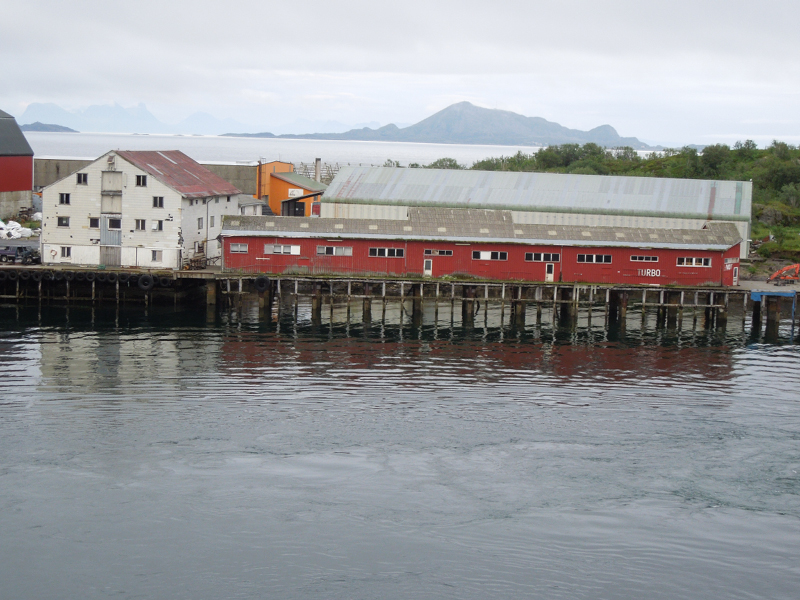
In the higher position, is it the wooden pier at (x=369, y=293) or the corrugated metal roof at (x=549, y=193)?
the corrugated metal roof at (x=549, y=193)

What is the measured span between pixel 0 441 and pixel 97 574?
10849 millimetres

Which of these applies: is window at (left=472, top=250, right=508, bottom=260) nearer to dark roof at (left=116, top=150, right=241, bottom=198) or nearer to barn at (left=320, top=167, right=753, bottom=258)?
barn at (left=320, top=167, right=753, bottom=258)

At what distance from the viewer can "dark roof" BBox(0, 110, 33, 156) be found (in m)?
87.1

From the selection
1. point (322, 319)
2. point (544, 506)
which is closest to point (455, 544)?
point (544, 506)

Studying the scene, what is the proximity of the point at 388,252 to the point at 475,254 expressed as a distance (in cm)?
626

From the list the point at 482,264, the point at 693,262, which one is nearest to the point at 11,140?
the point at 482,264

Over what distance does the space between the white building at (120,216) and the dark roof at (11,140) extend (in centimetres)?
2378

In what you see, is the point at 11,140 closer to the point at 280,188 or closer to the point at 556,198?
the point at 280,188

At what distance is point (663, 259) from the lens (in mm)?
63812

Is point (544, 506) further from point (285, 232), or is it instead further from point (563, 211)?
point (563, 211)

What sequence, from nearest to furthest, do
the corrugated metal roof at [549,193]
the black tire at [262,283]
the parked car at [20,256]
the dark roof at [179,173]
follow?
the black tire at [262,283] → the dark roof at [179,173] → the parked car at [20,256] → the corrugated metal roof at [549,193]

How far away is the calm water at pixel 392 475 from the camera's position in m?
27.2

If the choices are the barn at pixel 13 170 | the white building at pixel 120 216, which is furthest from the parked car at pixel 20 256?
the barn at pixel 13 170

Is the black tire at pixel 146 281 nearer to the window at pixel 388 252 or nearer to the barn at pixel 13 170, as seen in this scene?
the window at pixel 388 252
